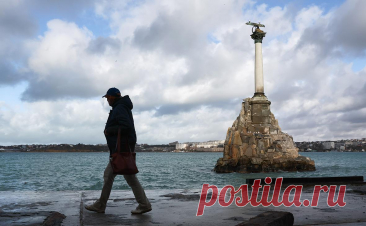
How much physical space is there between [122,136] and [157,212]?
1.24 meters

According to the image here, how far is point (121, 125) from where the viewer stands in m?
5.71

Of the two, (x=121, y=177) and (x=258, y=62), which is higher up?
(x=258, y=62)

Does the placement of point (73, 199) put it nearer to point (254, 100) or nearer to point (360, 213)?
point (360, 213)

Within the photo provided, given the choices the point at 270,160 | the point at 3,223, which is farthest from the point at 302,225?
the point at 270,160

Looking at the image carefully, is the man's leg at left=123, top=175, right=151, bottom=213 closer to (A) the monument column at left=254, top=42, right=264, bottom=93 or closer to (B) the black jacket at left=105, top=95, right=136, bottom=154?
(B) the black jacket at left=105, top=95, right=136, bottom=154

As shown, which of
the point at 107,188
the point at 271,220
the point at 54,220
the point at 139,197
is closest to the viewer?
the point at 271,220

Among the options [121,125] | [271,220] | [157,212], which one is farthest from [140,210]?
[271,220]

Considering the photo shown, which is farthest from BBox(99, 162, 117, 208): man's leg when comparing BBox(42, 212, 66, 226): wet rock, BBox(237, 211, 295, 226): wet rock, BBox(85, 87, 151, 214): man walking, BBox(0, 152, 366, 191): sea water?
BBox(0, 152, 366, 191): sea water

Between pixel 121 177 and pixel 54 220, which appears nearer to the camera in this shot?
pixel 54 220

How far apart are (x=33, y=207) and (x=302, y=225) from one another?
414 centimetres

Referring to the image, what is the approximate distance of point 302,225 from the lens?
4.68 m

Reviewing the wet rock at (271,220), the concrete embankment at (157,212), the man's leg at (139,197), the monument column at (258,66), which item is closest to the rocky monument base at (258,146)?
the monument column at (258,66)

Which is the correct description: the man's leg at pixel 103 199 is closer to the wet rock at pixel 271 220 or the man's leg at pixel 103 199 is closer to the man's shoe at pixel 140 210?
the man's shoe at pixel 140 210

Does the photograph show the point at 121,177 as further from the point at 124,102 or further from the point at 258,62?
the point at 124,102
